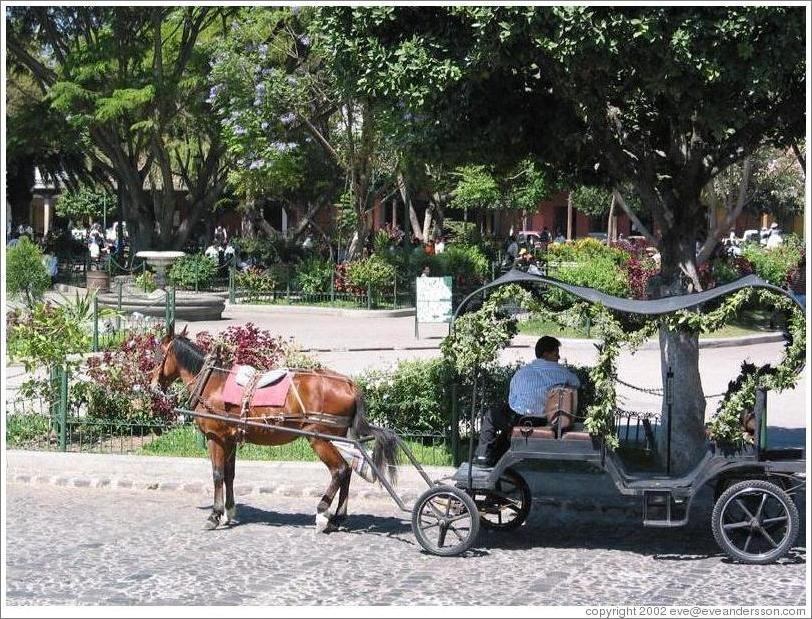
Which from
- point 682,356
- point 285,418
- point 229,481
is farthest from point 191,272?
point 285,418

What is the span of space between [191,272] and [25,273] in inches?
325

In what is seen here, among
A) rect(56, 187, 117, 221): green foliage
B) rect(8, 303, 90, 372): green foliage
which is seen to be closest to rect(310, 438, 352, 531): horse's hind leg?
rect(8, 303, 90, 372): green foliage

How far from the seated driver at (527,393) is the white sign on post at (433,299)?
43.6 feet

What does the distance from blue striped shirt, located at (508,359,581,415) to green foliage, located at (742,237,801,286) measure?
2202 cm

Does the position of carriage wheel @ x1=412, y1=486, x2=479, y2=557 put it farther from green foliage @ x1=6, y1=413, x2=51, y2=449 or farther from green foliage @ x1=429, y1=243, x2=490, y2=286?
green foliage @ x1=429, y1=243, x2=490, y2=286

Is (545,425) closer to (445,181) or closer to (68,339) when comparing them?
(68,339)

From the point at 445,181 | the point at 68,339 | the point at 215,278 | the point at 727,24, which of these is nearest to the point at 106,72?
the point at 215,278

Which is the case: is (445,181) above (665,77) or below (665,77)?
above

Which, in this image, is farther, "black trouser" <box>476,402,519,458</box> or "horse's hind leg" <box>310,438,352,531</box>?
"horse's hind leg" <box>310,438,352,531</box>

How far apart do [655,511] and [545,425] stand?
1052mm

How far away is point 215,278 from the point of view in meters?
32.6

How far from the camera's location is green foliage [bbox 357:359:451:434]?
11891 millimetres

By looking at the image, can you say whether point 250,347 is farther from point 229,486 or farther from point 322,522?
point 322,522

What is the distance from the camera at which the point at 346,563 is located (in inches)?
342
